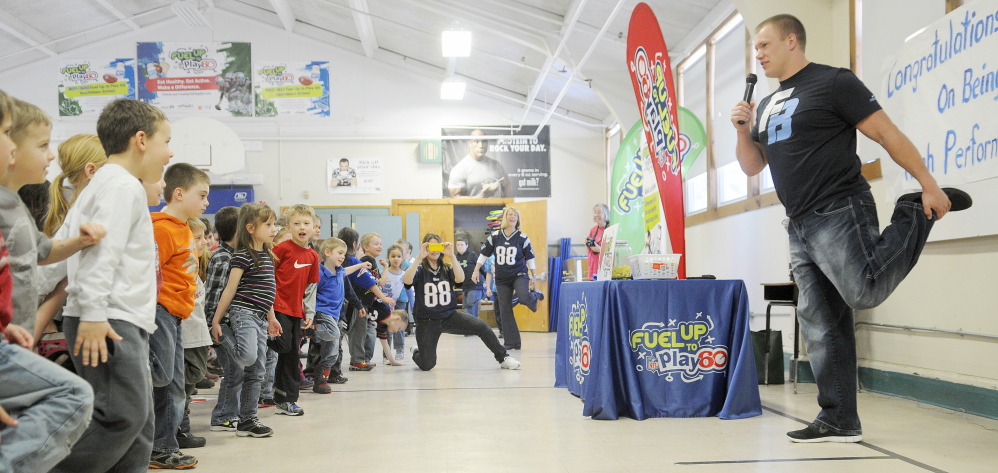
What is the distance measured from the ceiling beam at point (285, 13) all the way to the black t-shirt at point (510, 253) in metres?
6.20

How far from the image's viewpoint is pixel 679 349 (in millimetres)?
3570

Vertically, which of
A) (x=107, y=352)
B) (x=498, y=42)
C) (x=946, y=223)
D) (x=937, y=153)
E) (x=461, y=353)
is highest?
(x=498, y=42)

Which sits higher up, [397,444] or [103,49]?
[103,49]

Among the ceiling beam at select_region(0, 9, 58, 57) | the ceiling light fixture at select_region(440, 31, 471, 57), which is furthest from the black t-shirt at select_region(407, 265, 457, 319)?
the ceiling beam at select_region(0, 9, 58, 57)

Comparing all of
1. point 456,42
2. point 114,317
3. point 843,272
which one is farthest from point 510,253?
point 114,317

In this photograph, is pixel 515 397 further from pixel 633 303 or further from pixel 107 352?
pixel 107 352

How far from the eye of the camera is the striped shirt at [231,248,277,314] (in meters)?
3.41

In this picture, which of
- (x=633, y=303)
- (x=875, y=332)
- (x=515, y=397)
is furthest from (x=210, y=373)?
(x=875, y=332)

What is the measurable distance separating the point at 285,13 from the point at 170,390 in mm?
10442

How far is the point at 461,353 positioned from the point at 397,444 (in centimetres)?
469

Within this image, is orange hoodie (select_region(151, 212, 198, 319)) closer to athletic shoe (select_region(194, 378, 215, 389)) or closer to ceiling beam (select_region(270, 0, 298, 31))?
athletic shoe (select_region(194, 378, 215, 389))

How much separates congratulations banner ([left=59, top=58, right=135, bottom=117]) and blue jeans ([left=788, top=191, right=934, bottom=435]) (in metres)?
12.6

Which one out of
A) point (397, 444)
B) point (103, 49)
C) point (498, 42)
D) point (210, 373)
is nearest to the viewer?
point (397, 444)

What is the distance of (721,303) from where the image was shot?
3605mm
